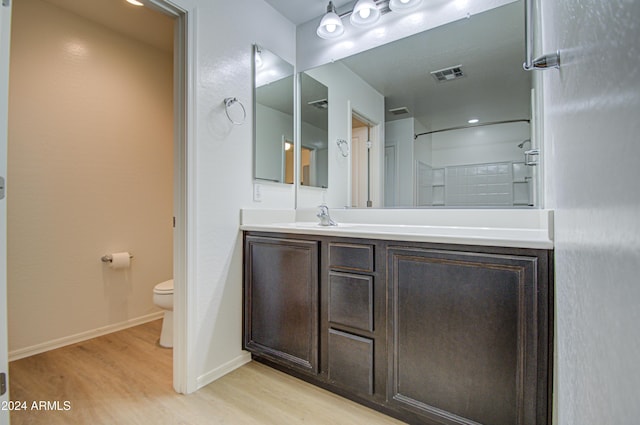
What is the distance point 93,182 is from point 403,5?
8.22 feet

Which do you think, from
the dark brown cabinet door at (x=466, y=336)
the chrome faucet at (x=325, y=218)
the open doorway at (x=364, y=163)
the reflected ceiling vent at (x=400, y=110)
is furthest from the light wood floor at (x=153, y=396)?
the reflected ceiling vent at (x=400, y=110)

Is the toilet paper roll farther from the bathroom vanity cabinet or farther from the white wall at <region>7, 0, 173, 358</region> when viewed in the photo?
the bathroom vanity cabinet

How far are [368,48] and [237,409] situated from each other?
225cm

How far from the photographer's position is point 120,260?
2438 mm

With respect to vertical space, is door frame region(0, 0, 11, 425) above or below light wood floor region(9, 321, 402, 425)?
above

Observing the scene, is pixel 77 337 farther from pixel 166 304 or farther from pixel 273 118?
pixel 273 118

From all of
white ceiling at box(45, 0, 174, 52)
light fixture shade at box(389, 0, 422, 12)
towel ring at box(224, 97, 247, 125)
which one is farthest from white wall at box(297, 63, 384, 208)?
white ceiling at box(45, 0, 174, 52)

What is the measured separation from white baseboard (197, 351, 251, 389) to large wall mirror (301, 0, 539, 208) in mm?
1328

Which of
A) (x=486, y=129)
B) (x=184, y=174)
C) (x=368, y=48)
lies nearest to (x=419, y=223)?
(x=486, y=129)

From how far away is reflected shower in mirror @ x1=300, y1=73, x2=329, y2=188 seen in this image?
2.36 m

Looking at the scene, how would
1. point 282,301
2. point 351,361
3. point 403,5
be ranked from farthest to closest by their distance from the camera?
point 403,5, point 282,301, point 351,361

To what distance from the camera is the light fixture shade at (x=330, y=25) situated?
6.85 ft

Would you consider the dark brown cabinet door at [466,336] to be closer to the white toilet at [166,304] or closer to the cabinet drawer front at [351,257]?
the cabinet drawer front at [351,257]

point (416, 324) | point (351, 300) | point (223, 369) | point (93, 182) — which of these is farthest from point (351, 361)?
point (93, 182)
